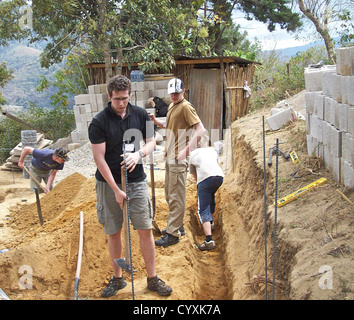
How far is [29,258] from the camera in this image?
4.55 metres

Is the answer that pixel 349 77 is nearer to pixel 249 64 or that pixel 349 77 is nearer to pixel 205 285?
pixel 205 285

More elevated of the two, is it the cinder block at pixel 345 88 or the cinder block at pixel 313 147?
the cinder block at pixel 345 88

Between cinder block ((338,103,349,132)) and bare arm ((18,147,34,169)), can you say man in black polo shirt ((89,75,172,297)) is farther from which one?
bare arm ((18,147,34,169))

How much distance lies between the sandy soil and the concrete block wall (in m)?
6.78

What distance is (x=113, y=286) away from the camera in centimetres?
408

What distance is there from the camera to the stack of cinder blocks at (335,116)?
430 centimetres

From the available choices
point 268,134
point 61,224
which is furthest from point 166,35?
point 61,224

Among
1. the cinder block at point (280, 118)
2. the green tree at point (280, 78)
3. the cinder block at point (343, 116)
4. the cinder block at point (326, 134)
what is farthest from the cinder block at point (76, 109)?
the cinder block at point (343, 116)

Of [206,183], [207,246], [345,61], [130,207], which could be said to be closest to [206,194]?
[206,183]

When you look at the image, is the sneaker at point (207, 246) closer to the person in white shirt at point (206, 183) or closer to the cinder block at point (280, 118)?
the person in white shirt at point (206, 183)

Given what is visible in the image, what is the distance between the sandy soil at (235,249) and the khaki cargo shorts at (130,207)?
2.32 feet

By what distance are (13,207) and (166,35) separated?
26.2 feet

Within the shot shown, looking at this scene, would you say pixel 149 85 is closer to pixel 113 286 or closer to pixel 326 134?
pixel 326 134

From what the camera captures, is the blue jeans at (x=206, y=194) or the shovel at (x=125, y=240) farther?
the blue jeans at (x=206, y=194)
